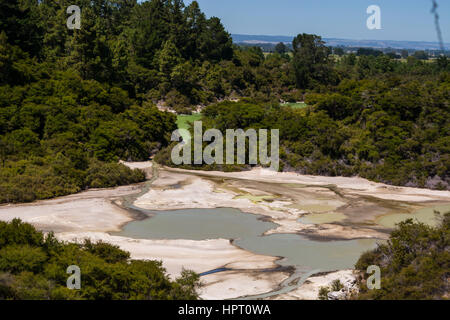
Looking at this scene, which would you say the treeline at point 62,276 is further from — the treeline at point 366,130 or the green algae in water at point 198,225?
the treeline at point 366,130

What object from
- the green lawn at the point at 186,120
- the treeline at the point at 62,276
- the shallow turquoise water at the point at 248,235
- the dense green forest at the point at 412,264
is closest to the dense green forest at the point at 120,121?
the green lawn at the point at 186,120

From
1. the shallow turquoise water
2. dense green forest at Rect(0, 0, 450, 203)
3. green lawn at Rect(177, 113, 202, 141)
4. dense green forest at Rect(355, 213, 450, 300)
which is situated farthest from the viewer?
green lawn at Rect(177, 113, 202, 141)

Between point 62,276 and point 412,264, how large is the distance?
11.3 meters

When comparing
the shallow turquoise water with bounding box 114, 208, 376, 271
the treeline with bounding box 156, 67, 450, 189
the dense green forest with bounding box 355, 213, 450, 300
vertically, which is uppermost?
the treeline with bounding box 156, 67, 450, 189

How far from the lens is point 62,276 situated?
53.8ft

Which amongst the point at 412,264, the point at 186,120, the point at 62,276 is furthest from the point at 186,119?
the point at 62,276

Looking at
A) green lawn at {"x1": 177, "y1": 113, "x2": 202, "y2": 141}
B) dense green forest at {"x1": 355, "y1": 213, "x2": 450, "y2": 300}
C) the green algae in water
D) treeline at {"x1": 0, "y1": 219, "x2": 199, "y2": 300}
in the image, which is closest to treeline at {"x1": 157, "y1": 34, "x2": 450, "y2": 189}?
green lawn at {"x1": 177, "y1": 113, "x2": 202, "y2": 141}

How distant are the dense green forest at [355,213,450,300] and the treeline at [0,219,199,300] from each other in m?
6.26

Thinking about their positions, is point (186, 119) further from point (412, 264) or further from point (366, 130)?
point (412, 264)

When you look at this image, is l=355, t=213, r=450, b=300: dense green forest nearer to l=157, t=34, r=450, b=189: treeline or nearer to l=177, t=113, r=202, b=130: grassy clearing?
l=157, t=34, r=450, b=189: treeline

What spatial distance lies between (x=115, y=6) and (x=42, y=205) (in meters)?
48.8

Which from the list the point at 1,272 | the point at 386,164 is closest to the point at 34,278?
the point at 1,272

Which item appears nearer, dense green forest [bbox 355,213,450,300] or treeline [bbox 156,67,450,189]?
dense green forest [bbox 355,213,450,300]

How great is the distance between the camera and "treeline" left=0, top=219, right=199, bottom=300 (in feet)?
49.5
